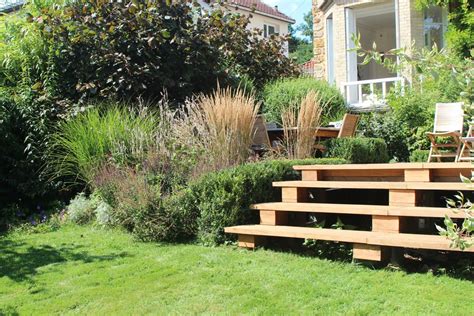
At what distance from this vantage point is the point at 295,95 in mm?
9328

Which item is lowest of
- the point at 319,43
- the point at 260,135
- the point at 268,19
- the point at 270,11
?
the point at 260,135

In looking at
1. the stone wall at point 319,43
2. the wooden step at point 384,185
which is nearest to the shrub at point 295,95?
the stone wall at point 319,43

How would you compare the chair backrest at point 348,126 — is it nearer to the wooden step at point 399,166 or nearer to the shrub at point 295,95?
the shrub at point 295,95

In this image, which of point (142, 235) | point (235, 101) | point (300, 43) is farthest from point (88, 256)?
point (300, 43)

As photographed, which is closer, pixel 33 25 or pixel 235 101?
pixel 235 101

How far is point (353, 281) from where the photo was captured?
11.2ft

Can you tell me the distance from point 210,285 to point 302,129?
3250mm

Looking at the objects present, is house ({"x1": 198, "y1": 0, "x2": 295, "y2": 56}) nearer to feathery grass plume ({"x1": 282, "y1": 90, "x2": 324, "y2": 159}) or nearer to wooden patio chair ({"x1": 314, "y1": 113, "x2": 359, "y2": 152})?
wooden patio chair ({"x1": 314, "y1": 113, "x2": 359, "y2": 152})

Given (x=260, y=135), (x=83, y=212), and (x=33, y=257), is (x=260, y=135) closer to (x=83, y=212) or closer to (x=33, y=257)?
(x=83, y=212)

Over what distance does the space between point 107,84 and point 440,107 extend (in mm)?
5612

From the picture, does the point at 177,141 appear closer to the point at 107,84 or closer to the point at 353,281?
the point at 107,84

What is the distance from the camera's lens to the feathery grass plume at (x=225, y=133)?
563 cm

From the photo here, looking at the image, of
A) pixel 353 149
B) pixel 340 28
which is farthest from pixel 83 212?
pixel 340 28

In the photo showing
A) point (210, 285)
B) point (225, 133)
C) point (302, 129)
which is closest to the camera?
point (210, 285)
